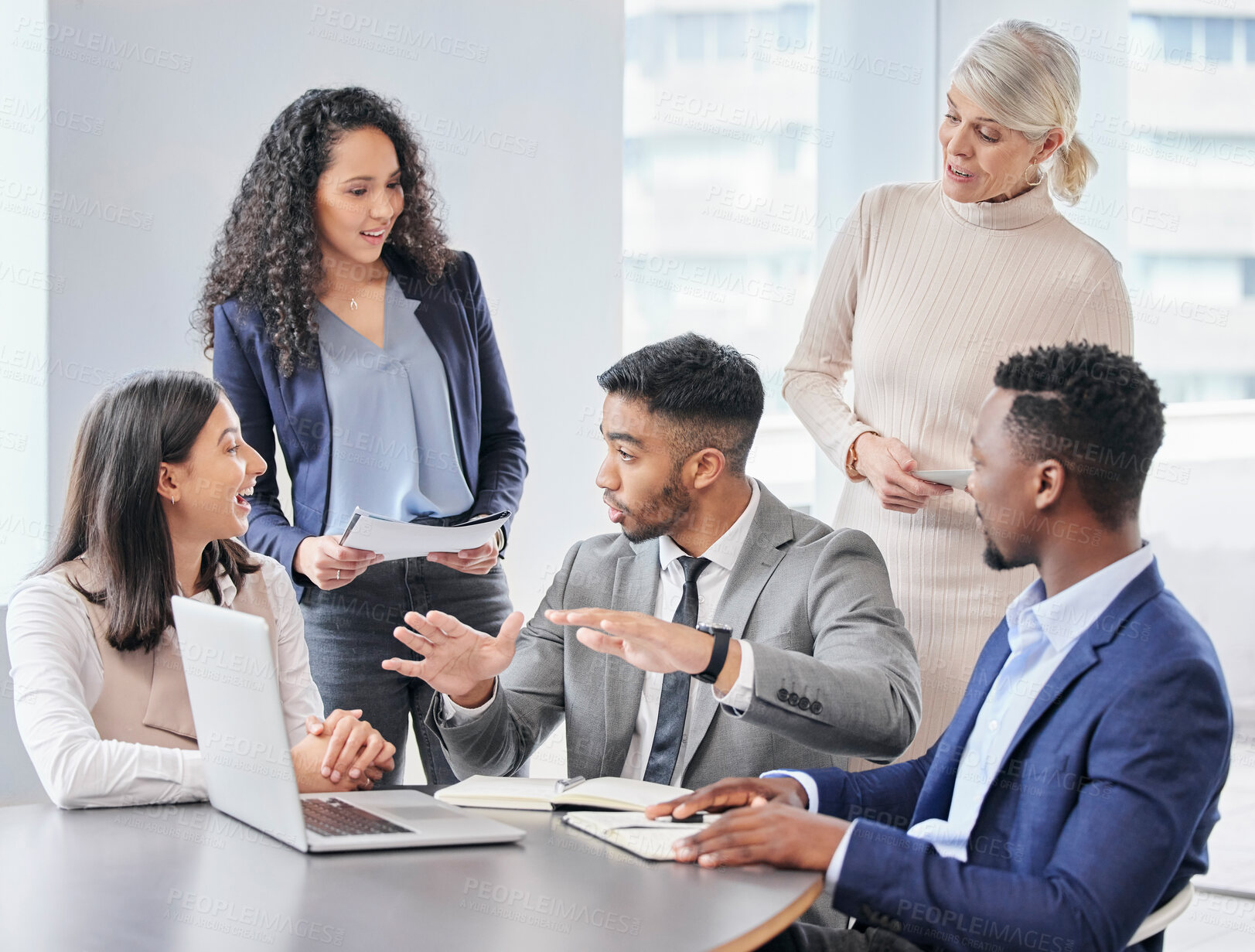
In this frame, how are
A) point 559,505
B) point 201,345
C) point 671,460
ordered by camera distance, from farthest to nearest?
point 559,505 < point 201,345 < point 671,460

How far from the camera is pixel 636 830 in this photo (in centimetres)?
166

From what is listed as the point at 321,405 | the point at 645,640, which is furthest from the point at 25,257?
the point at 645,640

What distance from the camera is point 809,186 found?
5254 mm

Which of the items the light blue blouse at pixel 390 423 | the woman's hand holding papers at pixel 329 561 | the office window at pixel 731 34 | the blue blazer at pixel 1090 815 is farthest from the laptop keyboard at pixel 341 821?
the office window at pixel 731 34

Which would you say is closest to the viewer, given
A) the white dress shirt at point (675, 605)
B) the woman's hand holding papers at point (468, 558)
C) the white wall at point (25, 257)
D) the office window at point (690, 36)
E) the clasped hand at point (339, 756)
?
the clasped hand at point (339, 756)

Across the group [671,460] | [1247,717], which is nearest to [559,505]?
[671,460]

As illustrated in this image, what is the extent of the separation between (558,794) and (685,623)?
0.50 m

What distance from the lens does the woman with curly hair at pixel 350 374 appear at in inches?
104

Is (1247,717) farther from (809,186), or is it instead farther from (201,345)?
(201,345)

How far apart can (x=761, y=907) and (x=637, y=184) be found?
393 centimetres

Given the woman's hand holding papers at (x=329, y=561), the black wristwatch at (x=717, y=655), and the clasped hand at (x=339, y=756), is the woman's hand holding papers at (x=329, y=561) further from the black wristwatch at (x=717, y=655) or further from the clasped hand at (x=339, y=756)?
the black wristwatch at (x=717, y=655)

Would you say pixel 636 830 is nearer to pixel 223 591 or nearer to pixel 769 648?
pixel 769 648

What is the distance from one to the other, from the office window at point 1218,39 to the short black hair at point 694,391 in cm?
326

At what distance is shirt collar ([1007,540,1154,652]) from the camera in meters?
1.65
